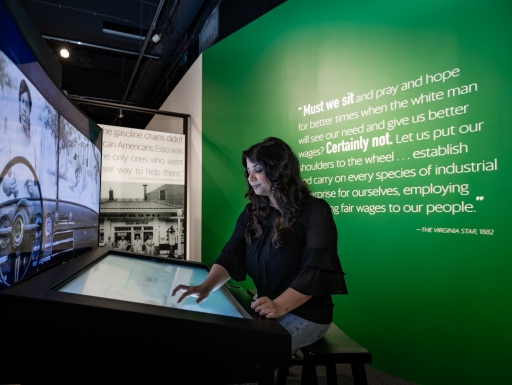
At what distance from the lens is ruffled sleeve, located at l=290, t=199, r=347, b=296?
4.32 feet

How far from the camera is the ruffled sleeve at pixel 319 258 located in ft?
4.32

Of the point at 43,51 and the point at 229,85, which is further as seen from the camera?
the point at 229,85

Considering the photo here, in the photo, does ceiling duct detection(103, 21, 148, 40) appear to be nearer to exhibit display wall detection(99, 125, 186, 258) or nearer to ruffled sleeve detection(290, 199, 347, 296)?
exhibit display wall detection(99, 125, 186, 258)

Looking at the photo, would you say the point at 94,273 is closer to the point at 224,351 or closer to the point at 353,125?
the point at 224,351

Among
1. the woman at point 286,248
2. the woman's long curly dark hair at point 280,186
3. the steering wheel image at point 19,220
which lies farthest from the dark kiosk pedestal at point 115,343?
the woman's long curly dark hair at point 280,186

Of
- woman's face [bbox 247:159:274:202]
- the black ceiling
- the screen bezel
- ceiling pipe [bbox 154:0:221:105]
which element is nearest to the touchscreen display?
the screen bezel

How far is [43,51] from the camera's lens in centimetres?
204

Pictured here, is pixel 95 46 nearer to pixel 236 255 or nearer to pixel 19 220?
pixel 236 255

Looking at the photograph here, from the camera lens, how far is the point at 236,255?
1631 mm

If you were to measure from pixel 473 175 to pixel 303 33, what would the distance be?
1864 mm

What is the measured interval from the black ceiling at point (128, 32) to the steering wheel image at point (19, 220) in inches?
126

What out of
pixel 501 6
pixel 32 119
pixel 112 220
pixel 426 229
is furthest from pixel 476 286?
pixel 112 220

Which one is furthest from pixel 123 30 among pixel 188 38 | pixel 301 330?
pixel 301 330

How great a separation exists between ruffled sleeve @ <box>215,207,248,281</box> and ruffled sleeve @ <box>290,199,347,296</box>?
0.30 meters
